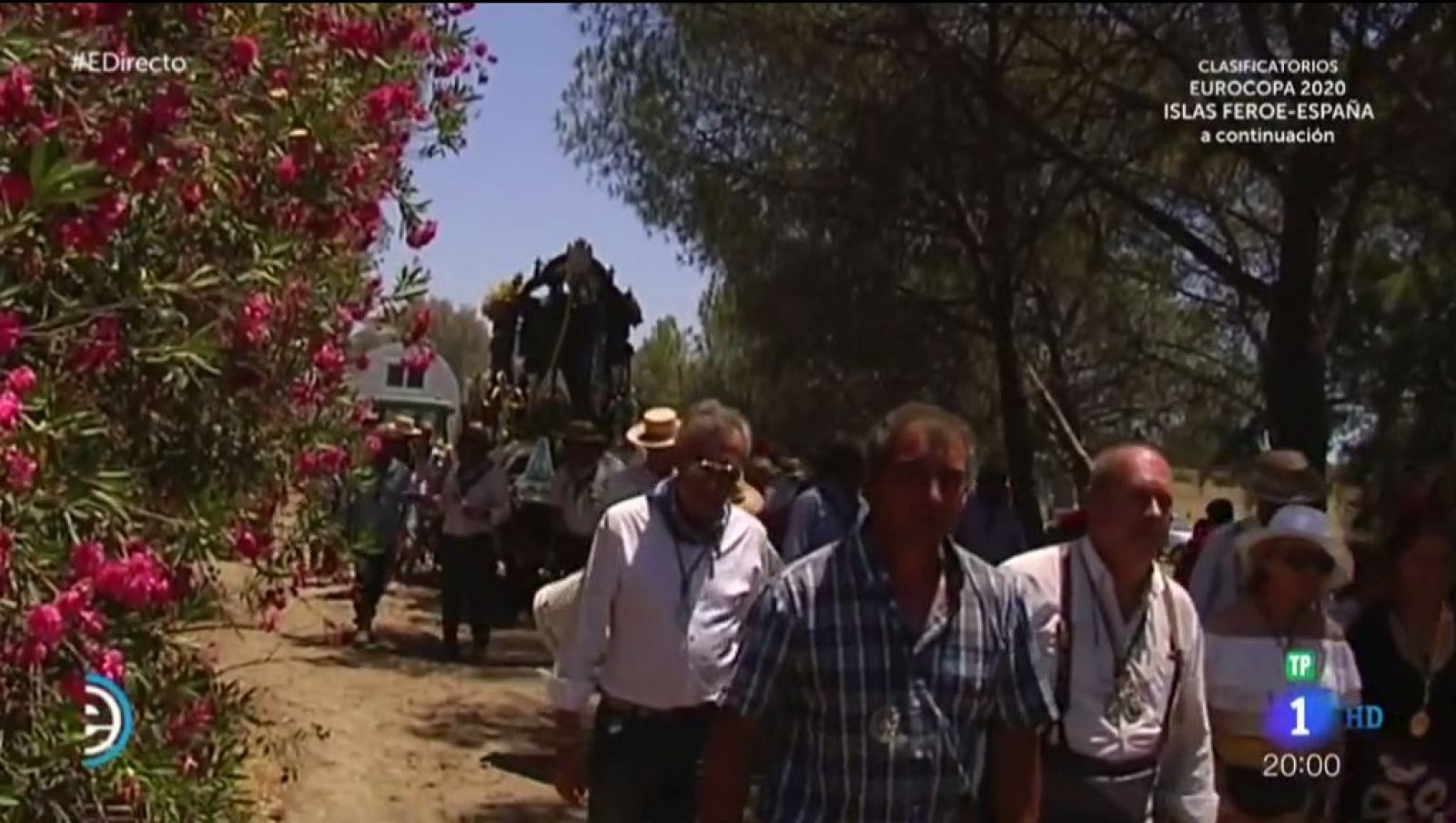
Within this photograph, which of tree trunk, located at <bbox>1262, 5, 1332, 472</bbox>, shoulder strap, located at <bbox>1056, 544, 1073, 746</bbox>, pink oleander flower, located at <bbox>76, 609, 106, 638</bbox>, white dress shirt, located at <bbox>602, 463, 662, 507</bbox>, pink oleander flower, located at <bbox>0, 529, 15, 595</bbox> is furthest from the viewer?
tree trunk, located at <bbox>1262, 5, 1332, 472</bbox>

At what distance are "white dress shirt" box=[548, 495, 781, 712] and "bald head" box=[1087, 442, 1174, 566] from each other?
3.66 ft

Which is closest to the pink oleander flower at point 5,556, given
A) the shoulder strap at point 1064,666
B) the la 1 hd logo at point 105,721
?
the la 1 hd logo at point 105,721

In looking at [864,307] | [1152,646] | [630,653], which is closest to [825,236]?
[864,307]

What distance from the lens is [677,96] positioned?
9422mm

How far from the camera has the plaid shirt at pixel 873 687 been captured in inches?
123

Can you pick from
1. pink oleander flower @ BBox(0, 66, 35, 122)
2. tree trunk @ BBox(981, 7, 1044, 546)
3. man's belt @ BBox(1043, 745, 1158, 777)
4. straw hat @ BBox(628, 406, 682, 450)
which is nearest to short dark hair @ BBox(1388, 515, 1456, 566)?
man's belt @ BBox(1043, 745, 1158, 777)

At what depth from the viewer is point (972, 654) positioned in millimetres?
3195

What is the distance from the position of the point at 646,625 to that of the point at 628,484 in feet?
7.84

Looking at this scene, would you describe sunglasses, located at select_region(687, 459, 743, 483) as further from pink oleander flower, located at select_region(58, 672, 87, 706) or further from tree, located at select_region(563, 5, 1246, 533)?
tree, located at select_region(563, 5, 1246, 533)

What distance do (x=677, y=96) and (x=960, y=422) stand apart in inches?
250

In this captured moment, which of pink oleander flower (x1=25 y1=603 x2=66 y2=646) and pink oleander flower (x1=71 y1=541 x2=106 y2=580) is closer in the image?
→ pink oleander flower (x1=25 y1=603 x2=66 y2=646)

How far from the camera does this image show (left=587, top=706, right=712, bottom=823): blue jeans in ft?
14.9

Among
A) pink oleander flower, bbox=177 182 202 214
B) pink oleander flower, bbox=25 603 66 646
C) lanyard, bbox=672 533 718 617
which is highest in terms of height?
pink oleander flower, bbox=177 182 202 214

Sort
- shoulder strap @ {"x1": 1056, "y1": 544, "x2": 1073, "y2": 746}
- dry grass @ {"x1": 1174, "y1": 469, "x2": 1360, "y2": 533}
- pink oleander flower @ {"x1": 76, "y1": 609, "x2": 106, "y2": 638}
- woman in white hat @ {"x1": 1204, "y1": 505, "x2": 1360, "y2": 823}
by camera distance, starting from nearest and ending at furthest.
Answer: pink oleander flower @ {"x1": 76, "y1": 609, "x2": 106, "y2": 638} < shoulder strap @ {"x1": 1056, "y1": 544, "x2": 1073, "y2": 746} < woman in white hat @ {"x1": 1204, "y1": 505, "x2": 1360, "y2": 823} < dry grass @ {"x1": 1174, "y1": 469, "x2": 1360, "y2": 533}
